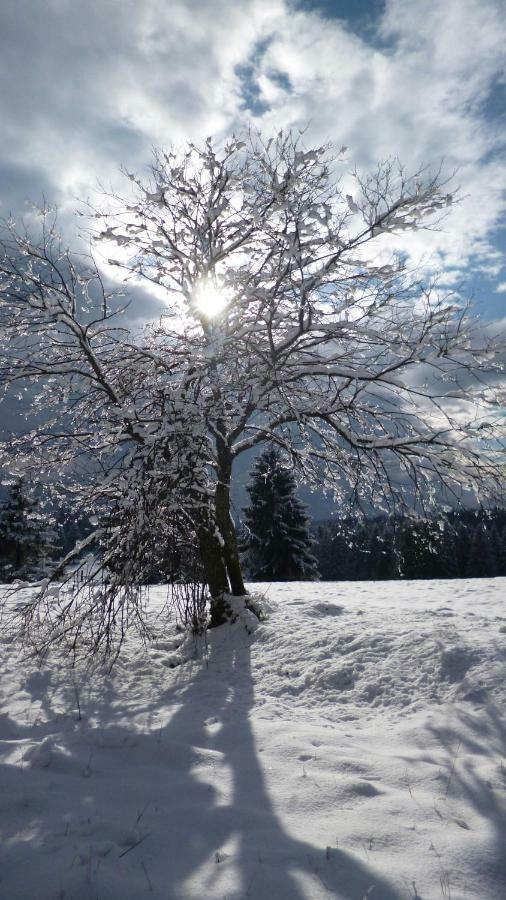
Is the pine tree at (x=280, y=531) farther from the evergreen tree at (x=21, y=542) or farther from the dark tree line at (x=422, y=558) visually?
the evergreen tree at (x=21, y=542)

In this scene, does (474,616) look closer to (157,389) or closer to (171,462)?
(171,462)

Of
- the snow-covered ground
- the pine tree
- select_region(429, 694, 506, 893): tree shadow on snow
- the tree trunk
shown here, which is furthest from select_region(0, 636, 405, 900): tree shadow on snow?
Result: the pine tree

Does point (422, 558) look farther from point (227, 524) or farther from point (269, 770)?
point (269, 770)

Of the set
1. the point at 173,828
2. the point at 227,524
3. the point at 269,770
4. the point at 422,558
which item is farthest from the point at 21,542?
the point at 173,828

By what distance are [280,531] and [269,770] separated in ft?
62.5

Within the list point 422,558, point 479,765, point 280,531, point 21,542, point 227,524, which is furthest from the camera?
point 422,558

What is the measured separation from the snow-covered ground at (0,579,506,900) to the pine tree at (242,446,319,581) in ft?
51.6

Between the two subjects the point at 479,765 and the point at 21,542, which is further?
the point at 21,542

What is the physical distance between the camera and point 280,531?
73.4ft

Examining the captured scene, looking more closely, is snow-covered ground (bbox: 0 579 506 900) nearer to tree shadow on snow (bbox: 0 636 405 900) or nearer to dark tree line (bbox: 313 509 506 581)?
tree shadow on snow (bbox: 0 636 405 900)

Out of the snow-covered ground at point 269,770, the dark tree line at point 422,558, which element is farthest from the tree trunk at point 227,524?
the dark tree line at point 422,558

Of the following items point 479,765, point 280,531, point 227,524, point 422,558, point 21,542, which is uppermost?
point 280,531

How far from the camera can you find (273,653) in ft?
20.4

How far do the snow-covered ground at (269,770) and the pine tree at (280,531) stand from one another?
15722 mm
